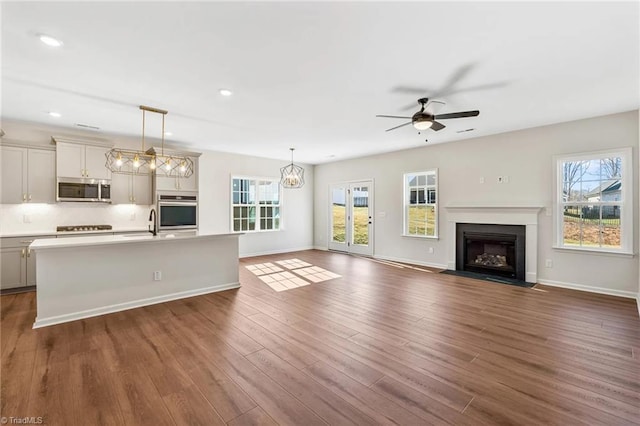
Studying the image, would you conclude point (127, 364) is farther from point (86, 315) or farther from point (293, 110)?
point (293, 110)

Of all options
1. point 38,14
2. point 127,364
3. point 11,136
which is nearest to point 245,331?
point 127,364

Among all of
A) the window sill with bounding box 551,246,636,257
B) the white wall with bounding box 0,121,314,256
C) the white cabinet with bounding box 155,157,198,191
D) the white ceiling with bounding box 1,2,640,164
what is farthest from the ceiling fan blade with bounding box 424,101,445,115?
the white wall with bounding box 0,121,314,256

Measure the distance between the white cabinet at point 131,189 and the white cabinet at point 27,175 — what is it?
33.6 inches

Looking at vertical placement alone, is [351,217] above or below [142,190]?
below

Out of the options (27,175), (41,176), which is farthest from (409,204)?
(27,175)

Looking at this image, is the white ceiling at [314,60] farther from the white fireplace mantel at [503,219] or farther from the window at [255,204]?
the window at [255,204]

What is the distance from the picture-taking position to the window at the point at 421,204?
6547 millimetres

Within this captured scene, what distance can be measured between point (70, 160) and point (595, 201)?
28.4 ft

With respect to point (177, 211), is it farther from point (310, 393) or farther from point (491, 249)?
point (491, 249)

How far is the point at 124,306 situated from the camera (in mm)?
3836

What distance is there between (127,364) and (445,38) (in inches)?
151

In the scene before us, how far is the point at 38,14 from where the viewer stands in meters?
2.16

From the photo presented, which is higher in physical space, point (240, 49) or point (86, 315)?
point (240, 49)

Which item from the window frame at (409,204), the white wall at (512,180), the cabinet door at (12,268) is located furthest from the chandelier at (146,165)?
the window frame at (409,204)
